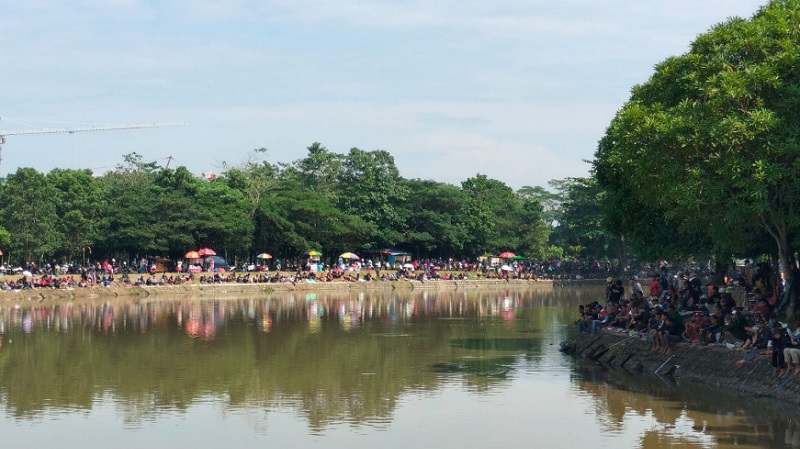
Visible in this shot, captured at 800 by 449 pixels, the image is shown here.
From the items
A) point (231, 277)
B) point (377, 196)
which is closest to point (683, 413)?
point (231, 277)

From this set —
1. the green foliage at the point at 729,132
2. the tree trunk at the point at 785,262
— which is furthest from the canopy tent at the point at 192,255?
the tree trunk at the point at 785,262

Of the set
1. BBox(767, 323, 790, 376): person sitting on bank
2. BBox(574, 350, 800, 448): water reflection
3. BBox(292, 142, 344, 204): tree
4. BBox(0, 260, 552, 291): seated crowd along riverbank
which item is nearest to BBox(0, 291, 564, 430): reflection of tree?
BBox(574, 350, 800, 448): water reflection

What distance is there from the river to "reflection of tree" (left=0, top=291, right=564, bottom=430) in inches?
2.8

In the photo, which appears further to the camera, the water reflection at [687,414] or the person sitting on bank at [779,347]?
the person sitting on bank at [779,347]

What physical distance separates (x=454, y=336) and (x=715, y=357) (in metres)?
13.2

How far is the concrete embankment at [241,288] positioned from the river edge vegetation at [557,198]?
276 inches

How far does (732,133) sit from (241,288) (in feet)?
137

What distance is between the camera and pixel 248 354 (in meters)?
29.2

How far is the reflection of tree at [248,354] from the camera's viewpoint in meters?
21.4

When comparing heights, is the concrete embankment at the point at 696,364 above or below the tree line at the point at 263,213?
below

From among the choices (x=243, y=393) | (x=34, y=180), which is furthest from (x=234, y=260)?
(x=243, y=393)

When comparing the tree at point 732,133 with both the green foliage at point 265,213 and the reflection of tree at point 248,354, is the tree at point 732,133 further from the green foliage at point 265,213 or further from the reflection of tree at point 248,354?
the green foliage at point 265,213

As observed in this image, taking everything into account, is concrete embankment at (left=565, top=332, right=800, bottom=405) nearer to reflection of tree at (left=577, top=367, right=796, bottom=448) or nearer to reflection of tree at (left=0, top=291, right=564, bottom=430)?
reflection of tree at (left=577, top=367, right=796, bottom=448)

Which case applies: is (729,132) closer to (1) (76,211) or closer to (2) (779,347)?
(2) (779,347)
